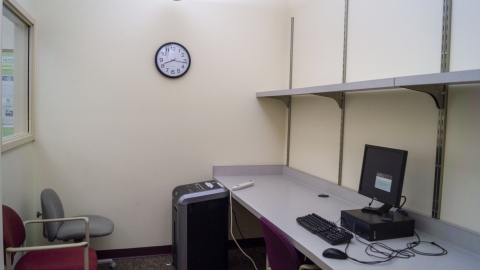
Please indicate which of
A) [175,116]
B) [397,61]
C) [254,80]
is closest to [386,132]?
[397,61]

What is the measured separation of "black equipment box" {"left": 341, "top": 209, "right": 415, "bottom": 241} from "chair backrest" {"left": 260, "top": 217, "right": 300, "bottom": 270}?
1.34 ft

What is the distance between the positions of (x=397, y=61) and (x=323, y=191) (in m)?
1.21

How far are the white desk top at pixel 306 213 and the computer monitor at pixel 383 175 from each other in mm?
226

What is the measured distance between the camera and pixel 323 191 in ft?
9.59

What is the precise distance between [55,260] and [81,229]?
1.68ft

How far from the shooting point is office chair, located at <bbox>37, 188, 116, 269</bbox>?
2652 millimetres

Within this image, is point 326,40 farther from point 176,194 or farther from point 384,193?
point 176,194

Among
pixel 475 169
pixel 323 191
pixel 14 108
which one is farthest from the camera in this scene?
pixel 323 191

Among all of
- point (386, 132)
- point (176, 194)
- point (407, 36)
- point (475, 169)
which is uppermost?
point (407, 36)

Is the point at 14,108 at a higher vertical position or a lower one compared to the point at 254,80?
lower

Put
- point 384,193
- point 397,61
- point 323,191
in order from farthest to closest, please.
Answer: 1. point 323,191
2. point 397,61
3. point 384,193

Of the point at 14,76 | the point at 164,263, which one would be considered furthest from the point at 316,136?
the point at 14,76

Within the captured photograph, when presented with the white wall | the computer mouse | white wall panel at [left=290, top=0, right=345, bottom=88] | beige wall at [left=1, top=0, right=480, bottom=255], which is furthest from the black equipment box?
the white wall

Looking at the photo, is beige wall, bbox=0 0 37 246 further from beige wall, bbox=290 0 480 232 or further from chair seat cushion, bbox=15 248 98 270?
beige wall, bbox=290 0 480 232
